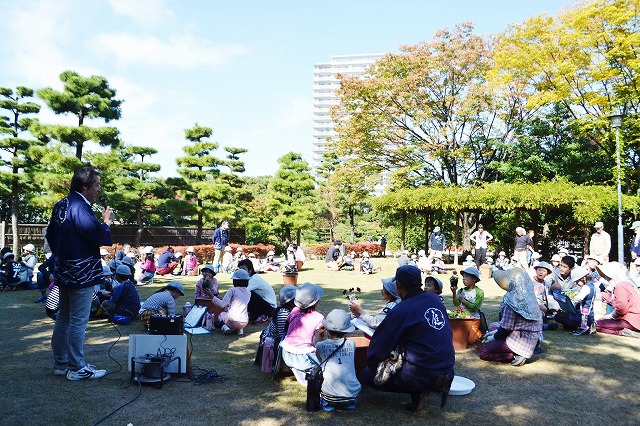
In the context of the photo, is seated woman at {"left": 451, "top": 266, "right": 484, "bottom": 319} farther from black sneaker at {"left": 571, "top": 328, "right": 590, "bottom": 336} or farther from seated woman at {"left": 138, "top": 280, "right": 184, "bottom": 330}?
seated woman at {"left": 138, "top": 280, "right": 184, "bottom": 330}

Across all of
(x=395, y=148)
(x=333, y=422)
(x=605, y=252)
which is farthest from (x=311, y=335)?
(x=395, y=148)

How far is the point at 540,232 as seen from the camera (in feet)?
Result: 69.4

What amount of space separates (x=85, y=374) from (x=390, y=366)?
2.89 meters

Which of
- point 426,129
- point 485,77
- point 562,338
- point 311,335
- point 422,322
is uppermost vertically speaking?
point 485,77

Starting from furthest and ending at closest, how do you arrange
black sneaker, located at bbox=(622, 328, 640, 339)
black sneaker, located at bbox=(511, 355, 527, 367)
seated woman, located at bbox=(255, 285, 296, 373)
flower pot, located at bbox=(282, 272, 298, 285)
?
flower pot, located at bbox=(282, 272, 298, 285) < black sneaker, located at bbox=(622, 328, 640, 339) < black sneaker, located at bbox=(511, 355, 527, 367) < seated woman, located at bbox=(255, 285, 296, 373)

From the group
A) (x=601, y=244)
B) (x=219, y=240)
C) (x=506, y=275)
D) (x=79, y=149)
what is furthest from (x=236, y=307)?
(x=79, y=149)

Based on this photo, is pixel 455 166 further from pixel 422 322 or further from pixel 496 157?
pixel 422 322

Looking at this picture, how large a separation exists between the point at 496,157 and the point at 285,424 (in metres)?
21.4

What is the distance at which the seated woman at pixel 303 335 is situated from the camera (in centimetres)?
427

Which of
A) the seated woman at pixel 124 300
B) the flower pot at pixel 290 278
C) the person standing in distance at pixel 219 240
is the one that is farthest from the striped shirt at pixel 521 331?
the person standing in distance at pixel 219 240

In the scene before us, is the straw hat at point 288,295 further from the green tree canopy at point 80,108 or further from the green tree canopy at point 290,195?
the green tree canopy at point 290,195

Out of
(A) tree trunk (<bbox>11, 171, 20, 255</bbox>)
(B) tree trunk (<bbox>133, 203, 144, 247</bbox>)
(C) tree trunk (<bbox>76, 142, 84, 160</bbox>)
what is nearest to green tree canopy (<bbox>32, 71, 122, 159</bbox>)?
(C) tree trunk (<bbox>76, 142, 84, 160</bbox>)

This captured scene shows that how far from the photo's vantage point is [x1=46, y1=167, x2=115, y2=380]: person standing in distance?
13.3 ft

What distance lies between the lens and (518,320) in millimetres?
5027
